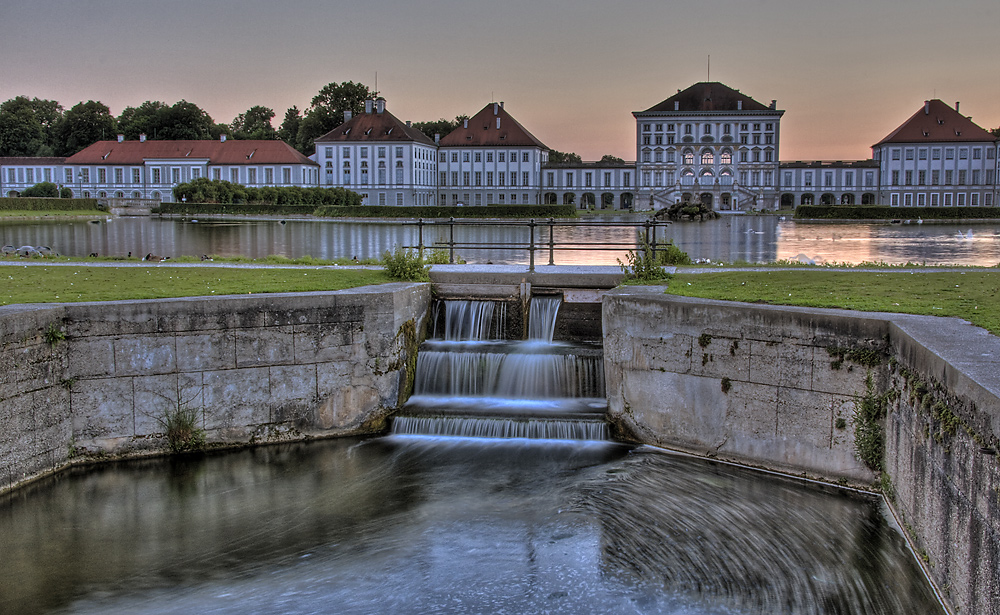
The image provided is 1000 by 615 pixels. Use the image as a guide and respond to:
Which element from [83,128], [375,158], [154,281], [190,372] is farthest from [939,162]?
[190,372]

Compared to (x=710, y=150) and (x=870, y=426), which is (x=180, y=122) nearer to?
(x=710, y=150)

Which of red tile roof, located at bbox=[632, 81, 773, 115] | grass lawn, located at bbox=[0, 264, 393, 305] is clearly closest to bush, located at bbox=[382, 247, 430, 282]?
grass lawn, located at bbox=[0, 264, 393, 305]

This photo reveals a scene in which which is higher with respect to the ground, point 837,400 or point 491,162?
point 491,162

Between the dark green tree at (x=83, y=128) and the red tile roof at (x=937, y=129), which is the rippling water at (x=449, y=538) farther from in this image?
the dark green tree at (x=83, y=128)

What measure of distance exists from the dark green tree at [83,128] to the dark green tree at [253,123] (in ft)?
57.4

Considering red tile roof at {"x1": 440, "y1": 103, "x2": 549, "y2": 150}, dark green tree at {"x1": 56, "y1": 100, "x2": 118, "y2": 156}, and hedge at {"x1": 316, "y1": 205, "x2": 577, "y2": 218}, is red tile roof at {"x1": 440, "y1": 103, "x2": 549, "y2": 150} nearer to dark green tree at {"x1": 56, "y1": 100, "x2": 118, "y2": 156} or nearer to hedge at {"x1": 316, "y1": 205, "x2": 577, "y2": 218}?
hedge at {"x1": 316, "y1": 205, "x2": 577, "y2": 218}

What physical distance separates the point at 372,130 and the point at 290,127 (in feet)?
88.8

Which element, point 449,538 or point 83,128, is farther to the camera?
point 83,128

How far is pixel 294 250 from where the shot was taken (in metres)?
39.9

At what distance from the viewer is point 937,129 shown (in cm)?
11450

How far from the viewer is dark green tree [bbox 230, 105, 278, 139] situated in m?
128

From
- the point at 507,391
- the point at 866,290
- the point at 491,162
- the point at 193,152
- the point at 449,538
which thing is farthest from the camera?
the point at 491,162

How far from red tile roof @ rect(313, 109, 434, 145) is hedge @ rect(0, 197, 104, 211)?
2830 centimetres

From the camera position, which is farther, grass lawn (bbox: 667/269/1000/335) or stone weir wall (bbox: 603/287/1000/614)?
grass lawn (bbox: 667/269/1000/335)
